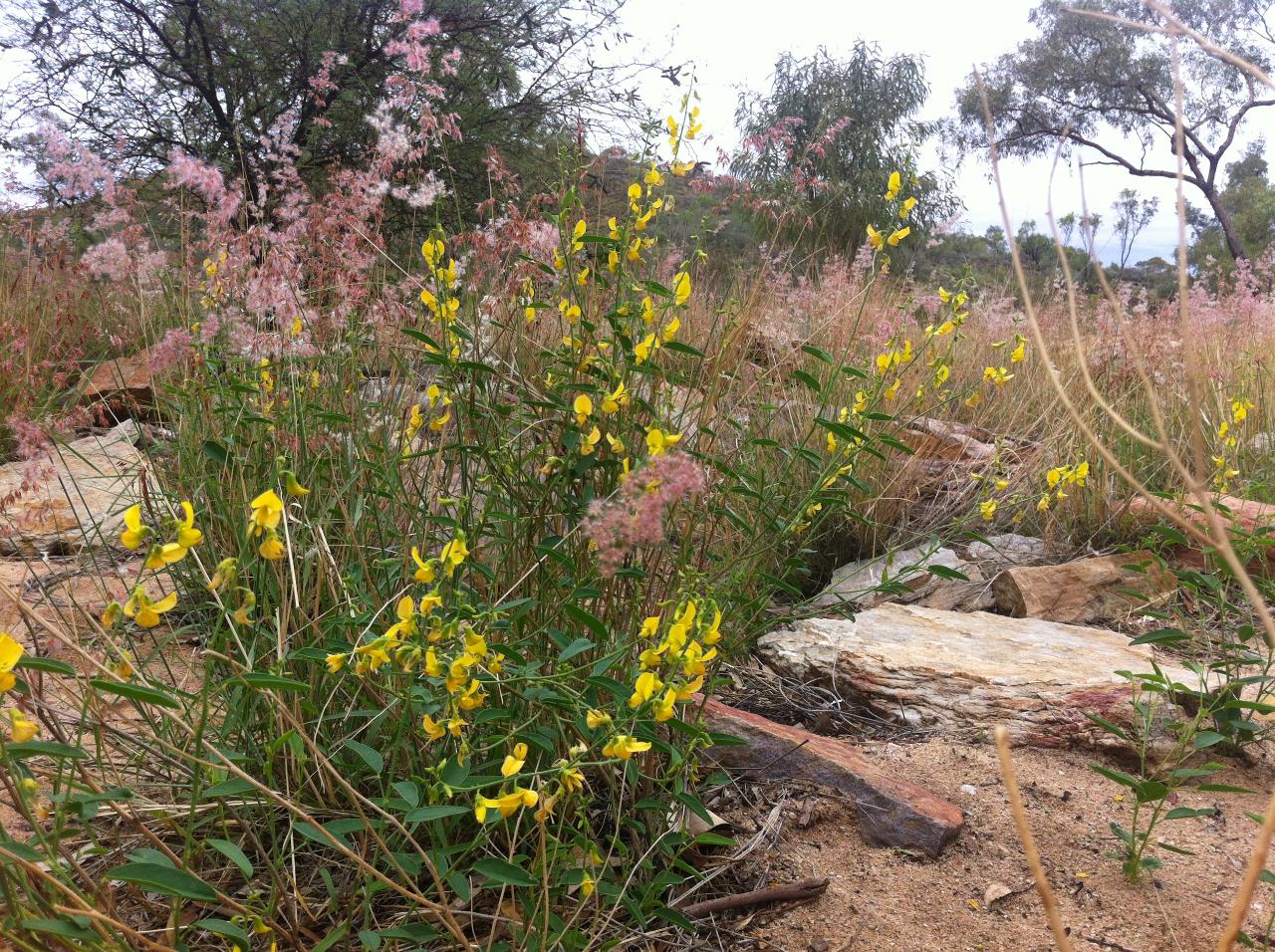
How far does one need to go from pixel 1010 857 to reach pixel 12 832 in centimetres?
163

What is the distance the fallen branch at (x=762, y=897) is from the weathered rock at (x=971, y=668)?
732 millimetres

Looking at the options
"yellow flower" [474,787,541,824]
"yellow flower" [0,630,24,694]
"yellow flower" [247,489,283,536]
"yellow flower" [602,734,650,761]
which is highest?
"yellow flower" [247,489,283,536]

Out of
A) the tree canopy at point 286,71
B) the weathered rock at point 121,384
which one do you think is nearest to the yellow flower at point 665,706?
the weathered rock at point 121,384

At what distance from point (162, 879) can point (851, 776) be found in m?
1.21

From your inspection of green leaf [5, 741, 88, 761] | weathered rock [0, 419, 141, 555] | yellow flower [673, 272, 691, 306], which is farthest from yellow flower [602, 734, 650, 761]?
weathered rock [0, 419, 141, 555]

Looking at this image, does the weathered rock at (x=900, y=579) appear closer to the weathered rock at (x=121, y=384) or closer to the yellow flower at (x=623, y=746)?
the yellow flower at (x=623, y=746)

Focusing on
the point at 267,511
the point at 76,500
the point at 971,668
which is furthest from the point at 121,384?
the point at 971,668

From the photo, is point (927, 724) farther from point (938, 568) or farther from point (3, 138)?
point (3, 138)

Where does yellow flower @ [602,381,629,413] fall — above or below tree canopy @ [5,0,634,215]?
below

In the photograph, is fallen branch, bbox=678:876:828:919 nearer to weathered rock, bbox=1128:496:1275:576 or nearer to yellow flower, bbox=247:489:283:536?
yellow flower, bbox=247:489:283:536

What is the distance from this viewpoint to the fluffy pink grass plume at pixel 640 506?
108 cm

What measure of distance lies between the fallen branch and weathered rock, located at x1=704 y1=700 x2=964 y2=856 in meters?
0.20

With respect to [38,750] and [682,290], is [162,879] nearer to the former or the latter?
[38,750]

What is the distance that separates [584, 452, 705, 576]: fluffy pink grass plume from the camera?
108cm
